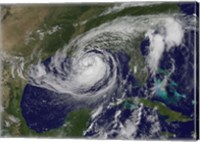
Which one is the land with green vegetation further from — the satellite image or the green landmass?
the green landmass

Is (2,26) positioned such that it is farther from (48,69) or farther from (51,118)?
(51,118)

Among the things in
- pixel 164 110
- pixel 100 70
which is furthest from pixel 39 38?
pixel 164 110

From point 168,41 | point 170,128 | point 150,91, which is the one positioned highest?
point 168,41

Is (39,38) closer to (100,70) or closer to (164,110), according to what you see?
(100,70)

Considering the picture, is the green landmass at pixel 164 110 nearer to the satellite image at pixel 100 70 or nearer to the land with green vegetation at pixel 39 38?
the satellite image at pixel 100 70

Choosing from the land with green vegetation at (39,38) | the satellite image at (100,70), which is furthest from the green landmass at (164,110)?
the land with green vegetation at (39,38)

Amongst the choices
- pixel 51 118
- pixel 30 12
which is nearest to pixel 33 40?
pixel 30 12

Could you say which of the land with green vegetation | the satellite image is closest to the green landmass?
the satellite image

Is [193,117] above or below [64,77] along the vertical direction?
below
